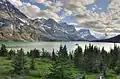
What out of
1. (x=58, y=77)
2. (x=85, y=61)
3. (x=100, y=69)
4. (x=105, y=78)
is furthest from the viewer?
(x=85, y=61)

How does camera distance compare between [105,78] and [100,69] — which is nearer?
[105,78]

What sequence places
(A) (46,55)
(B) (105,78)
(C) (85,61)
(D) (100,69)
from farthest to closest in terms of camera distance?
(A) (46,55), (C) (85,61), (D) (100,69), (B) (105,78)

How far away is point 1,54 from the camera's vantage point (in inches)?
6998

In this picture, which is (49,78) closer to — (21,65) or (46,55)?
(21,65)

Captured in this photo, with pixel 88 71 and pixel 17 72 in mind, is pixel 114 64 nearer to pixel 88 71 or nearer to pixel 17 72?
pixel 88 71

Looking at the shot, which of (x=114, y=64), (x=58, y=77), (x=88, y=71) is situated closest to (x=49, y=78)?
(x=58, y=77)

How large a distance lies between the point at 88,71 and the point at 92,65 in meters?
3.11

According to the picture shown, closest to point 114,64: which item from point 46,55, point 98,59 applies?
point 98,59

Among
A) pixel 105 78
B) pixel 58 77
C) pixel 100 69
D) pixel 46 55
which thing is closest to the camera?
pixel 58 77

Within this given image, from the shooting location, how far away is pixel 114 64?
4469 inches

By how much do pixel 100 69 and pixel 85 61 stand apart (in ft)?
32.2

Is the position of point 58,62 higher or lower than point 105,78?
higher

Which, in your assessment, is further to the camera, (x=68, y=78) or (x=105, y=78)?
(x=105, y=78)

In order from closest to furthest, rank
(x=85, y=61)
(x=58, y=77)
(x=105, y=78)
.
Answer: (x=58, y=77), (x=105, y=78), (x=85, y=61)
